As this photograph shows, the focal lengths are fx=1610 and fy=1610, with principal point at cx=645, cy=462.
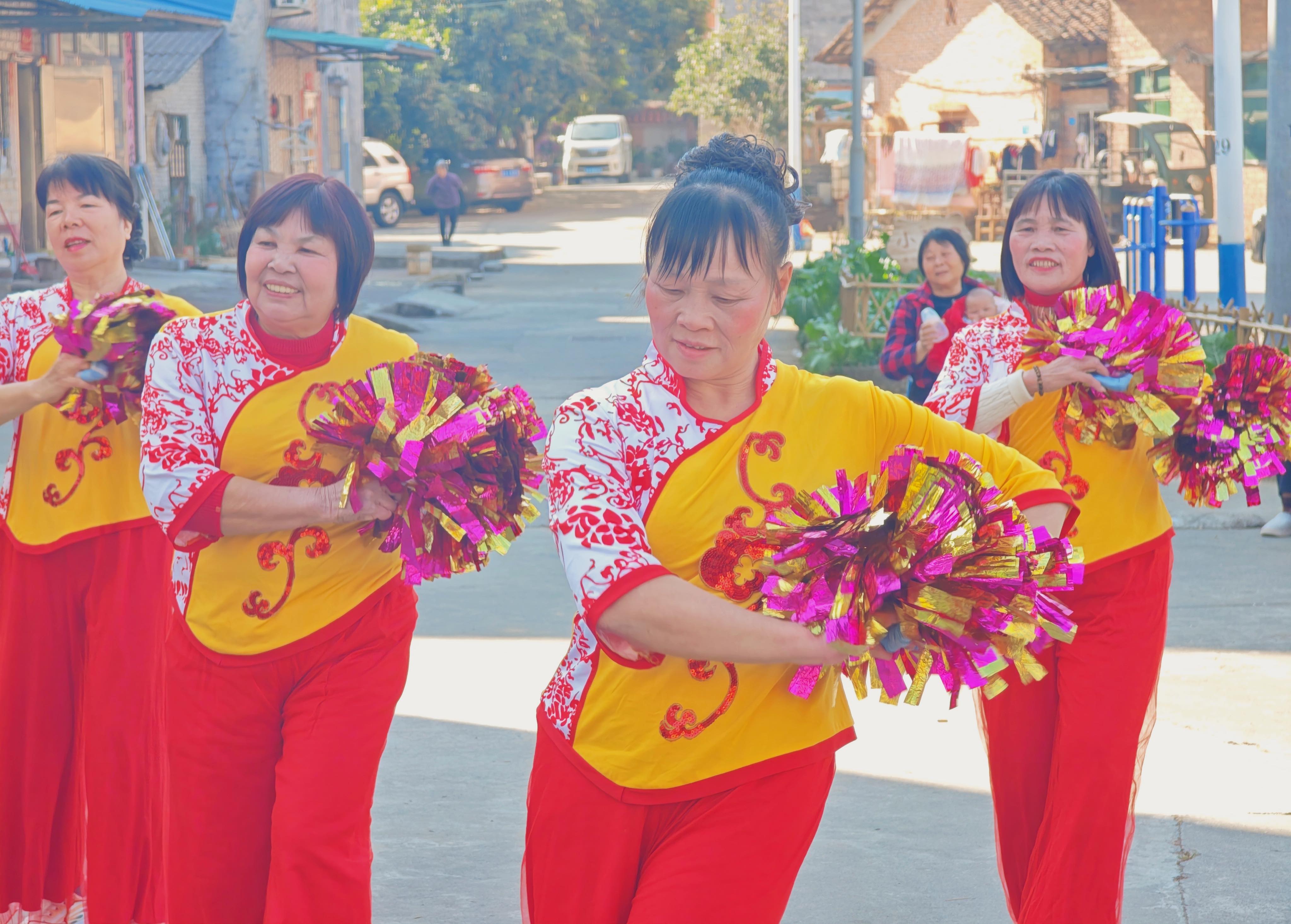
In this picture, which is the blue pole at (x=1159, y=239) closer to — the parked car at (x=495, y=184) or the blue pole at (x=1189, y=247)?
the blue pole at (x=1189, y=247)

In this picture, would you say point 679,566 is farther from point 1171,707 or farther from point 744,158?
point 1171,707

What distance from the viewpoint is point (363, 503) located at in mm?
3027

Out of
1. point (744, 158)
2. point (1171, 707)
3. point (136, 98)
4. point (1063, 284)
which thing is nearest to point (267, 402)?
point (744, 158)

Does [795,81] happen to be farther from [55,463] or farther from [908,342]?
[55,463]

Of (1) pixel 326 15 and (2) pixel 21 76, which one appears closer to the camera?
(2) pixel 21 76

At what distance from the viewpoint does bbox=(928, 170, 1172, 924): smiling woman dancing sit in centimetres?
339

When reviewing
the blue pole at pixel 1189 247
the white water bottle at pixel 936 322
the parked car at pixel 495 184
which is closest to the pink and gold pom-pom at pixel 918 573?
the white water bottle at pixel 936 322

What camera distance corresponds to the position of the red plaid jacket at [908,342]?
21.7 ft

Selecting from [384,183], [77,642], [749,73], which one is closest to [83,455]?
[77,642]

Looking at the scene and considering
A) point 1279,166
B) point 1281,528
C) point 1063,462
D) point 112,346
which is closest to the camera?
point 1063,462

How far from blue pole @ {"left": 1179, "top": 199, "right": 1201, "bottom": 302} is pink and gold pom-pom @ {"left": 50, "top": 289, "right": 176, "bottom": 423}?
1099 centimetres

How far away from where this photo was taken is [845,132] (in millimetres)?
37844

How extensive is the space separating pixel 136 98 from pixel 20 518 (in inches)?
889

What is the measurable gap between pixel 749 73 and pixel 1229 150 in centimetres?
2593
